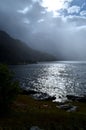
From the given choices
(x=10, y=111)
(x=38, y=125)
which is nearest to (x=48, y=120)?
(x=38, y=125)

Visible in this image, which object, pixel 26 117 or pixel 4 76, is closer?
pixel 26 117

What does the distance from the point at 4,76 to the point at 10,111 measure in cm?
735

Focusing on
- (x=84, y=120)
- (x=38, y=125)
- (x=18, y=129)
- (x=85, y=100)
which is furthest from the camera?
(x=85, y=100)

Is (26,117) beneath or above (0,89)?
beneath

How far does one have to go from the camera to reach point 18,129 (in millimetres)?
36125

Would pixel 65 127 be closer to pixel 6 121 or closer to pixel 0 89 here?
pixel 6 121

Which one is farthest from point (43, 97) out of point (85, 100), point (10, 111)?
point (10, 111)

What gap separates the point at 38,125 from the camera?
3891 cm

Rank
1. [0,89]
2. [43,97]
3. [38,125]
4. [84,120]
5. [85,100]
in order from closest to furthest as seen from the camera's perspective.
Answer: [38,125] → [84,120] → [0,89] → [85,100] → [43,97]

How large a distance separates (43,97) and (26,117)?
57.0 meters

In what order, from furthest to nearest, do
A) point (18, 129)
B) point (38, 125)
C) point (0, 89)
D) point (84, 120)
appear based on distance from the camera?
point (0, 89) < point (84, 120) < point (38, 125) < point (18, 129)

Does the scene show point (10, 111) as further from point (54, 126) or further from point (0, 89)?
point (54, 126)

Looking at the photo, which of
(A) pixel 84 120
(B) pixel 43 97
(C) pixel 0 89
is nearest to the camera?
(A) pixel 84 120

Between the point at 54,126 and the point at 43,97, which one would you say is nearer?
the point at 54,126
